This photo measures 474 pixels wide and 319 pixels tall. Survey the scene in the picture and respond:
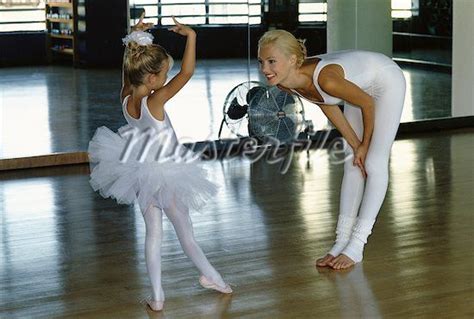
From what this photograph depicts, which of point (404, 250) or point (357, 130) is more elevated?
point (357, 130)

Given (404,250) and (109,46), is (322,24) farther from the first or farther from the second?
(404,250)

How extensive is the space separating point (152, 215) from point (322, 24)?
4601mm

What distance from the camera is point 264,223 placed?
5812mm

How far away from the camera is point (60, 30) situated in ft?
29.9

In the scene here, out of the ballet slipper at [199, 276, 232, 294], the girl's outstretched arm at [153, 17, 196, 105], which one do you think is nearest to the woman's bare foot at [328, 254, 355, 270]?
the ballet slipper at [199, 276, 232, 294]

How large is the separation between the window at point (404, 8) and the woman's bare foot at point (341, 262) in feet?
14.6

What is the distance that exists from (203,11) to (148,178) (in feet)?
14.9

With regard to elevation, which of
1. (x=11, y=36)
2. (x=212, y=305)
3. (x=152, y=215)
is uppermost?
(x=11, y=36)

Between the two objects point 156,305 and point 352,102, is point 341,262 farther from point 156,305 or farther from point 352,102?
Answer: point 156,305

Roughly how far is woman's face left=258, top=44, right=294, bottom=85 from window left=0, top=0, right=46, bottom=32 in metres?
4.13

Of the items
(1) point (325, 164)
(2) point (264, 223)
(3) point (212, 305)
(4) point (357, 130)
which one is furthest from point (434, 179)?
(3) point (212, 305)

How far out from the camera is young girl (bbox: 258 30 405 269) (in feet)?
14.8

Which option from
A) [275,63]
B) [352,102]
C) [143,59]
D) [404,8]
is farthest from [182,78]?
[404,8]

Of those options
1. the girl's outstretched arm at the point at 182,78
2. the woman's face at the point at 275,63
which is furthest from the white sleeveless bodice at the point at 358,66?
the girl's outstretched arm at the point at 182,78
